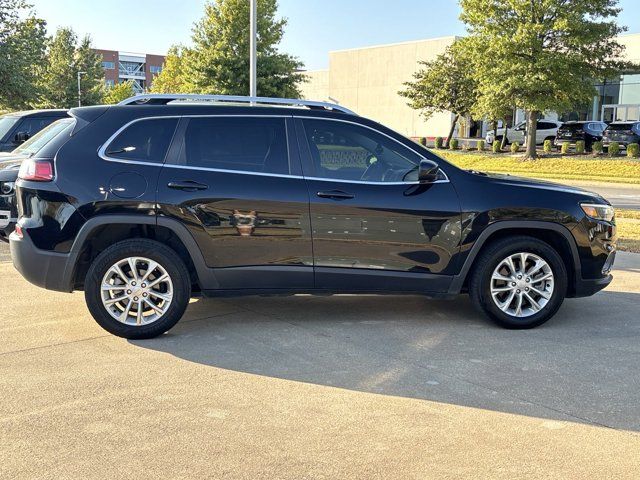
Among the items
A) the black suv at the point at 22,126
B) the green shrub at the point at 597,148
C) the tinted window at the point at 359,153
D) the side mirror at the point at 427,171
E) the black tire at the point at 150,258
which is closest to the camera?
the black tire at the point at 150,258

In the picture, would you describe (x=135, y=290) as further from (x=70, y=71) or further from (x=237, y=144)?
(x=70, y=71)

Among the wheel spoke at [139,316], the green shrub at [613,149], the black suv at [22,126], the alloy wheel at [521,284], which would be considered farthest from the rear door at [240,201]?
the green shrub at [613,149]

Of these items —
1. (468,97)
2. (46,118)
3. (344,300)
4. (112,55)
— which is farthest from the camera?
(112,55)

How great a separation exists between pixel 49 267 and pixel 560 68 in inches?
1051

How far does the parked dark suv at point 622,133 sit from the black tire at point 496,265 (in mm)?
29578

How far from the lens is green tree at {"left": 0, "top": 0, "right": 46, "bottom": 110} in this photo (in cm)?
2830

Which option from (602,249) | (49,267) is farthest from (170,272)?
(602,249)

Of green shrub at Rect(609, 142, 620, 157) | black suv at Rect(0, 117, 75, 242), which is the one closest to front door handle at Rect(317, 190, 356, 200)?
black suv at Rect(0, 117, 75, 242)

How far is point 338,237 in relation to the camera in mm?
5359

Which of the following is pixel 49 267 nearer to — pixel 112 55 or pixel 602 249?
pixel 602 249

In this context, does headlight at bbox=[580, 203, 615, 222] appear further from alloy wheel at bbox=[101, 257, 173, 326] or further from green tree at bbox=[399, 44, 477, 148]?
green tree at bbox=[399, 44, 477, 148]

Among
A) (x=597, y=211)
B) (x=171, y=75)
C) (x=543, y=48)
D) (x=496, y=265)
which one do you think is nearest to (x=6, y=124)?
(x=496, y=265)

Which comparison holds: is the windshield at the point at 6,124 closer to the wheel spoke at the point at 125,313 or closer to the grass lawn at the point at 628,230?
the wheel spoke at the point at 125,313

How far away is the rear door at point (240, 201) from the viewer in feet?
17.2
